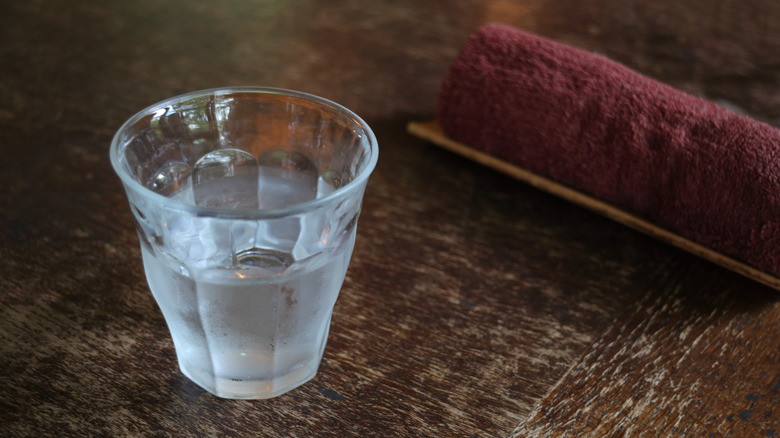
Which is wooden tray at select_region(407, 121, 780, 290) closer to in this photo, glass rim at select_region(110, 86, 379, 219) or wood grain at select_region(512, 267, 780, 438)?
wood grain at select_region(512, 267, 780, 438)

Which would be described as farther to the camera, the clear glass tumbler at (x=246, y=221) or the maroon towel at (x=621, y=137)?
the maroon towel at (x=621, y=137)

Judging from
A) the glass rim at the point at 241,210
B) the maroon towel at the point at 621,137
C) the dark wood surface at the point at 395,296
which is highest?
the glass rim at the point at 241,210

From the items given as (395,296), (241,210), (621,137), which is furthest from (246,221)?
(621,137)

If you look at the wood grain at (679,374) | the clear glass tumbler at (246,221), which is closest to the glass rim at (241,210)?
the clear glass tumbler at (246,221)

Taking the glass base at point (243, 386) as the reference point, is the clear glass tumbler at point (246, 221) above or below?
above

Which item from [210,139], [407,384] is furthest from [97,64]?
[407,384]

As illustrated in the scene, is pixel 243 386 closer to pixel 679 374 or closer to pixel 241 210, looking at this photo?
pixel 241 210

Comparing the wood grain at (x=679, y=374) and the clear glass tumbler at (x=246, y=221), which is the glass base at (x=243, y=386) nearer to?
the clear glass tumbler at (x=246, y=221)

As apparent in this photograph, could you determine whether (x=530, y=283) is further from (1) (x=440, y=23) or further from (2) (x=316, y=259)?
(1) (x=440, y=23)

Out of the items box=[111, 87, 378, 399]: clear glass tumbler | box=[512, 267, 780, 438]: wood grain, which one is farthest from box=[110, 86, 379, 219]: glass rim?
box=[512, 267, 780, 438]: wood grain
